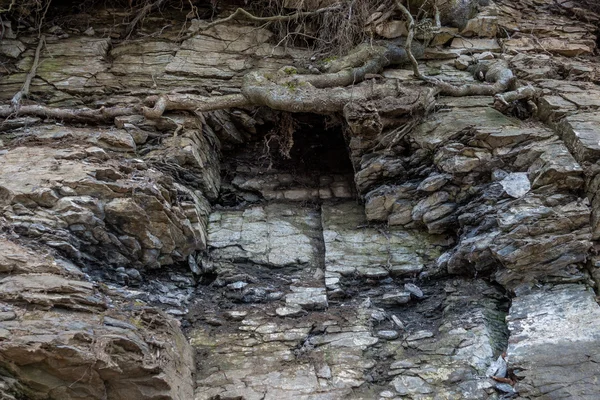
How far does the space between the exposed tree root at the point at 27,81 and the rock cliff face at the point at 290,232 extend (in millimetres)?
81

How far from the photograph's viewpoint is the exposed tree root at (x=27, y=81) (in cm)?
637

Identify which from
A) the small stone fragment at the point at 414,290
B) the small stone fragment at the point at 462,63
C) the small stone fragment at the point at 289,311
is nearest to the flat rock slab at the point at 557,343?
the small stone fragment at the point at 414,290

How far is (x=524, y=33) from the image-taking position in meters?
7.86

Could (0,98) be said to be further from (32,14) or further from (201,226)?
(201,226)

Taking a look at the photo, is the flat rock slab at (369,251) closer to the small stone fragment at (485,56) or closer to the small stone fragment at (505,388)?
the small stone fragment at (505,388)

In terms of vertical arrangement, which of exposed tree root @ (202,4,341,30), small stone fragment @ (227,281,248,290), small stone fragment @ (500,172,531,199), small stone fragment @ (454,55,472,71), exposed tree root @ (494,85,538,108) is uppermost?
exposed tree root @ (202,4,341,30)

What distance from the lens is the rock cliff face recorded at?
4078mm

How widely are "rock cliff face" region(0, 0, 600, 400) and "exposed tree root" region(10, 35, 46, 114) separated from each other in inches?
3.2

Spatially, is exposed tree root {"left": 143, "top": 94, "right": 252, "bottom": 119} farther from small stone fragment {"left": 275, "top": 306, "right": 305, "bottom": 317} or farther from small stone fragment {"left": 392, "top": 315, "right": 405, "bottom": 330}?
small stone fragment {"left": 392, "top": 315, "right": 405, "bottom": 330}

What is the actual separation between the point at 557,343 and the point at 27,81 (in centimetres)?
635

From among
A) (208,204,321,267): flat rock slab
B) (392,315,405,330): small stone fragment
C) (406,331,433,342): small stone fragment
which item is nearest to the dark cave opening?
(208,204,321,267): flat rock slab

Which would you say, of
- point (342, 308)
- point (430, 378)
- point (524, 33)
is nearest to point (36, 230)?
point (342, 308)

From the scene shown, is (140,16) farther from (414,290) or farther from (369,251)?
(414,290)

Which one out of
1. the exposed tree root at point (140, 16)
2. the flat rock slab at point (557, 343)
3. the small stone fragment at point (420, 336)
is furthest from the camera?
the exposed tree root at point (140, 16)
